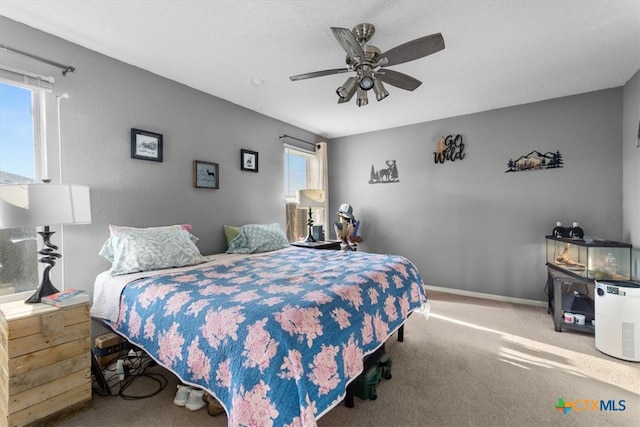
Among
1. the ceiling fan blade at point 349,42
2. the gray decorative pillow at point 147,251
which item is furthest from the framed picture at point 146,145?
the ceiling fan blade at point 349,42

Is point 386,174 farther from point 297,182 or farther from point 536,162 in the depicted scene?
point 536,162

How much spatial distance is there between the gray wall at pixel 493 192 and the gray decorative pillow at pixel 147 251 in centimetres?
330

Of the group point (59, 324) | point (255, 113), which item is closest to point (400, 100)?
point (255, 113)

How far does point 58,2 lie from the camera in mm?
1875

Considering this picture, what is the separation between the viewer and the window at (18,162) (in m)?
2.02

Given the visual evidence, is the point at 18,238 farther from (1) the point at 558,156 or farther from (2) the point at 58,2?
(1) the point at 558,156

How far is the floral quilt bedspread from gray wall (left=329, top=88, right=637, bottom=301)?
2.37 metres

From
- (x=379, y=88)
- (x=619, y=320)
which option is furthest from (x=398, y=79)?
(x=619, y=320)

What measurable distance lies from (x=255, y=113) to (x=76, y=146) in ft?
7.00

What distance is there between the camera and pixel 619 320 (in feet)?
7.72

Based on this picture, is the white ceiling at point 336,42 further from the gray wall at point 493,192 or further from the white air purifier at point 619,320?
the white air purifier at point 619,320

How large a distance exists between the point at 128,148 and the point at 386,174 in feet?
11.9

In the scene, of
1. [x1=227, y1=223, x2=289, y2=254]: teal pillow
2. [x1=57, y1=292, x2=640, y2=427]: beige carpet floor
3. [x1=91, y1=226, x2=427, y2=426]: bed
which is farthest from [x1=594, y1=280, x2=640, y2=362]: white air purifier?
[x1=227, y1=223, x2=289, y2=254]: teal pillow

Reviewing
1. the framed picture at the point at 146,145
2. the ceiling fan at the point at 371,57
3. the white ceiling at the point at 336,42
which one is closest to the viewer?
the ceiling fan at the point at 371,57
